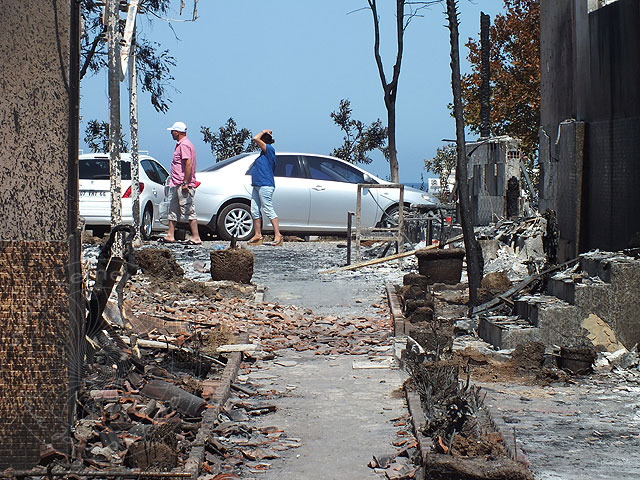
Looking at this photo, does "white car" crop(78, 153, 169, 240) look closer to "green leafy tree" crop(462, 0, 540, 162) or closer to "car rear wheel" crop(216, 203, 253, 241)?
"car rear wheel" crop(216, 203, 253, 241)

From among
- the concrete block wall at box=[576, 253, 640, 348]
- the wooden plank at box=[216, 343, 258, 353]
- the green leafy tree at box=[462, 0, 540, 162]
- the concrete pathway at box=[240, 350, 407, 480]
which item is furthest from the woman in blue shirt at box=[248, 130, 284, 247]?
the green leafy tree at box=[462, 0, 540, 162]

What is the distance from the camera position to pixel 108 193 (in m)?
18.4

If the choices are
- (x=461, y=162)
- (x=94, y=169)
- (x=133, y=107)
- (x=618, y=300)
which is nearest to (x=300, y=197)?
(x=94, y=169)

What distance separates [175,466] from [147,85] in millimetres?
26605

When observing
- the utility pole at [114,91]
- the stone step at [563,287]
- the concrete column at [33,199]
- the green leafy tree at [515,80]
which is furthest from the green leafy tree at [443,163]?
the concrete column at [33,199]

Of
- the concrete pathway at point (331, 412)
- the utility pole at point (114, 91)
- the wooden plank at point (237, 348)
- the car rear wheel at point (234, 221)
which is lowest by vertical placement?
the concrete pathway at point (331, 412)

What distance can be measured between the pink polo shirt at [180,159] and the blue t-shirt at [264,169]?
1186mm

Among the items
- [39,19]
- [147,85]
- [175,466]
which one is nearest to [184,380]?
[175,466]

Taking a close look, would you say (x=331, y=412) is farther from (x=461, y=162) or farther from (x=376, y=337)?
(x=461, y=162)

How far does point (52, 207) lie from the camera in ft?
17.3

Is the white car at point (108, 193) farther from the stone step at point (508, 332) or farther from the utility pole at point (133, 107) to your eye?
the stone step at point (508, 332)

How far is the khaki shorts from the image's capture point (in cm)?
1725

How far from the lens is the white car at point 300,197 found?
59.3 feet

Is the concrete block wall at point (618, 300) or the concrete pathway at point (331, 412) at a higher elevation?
the concrete block wall at point (618, 300)
